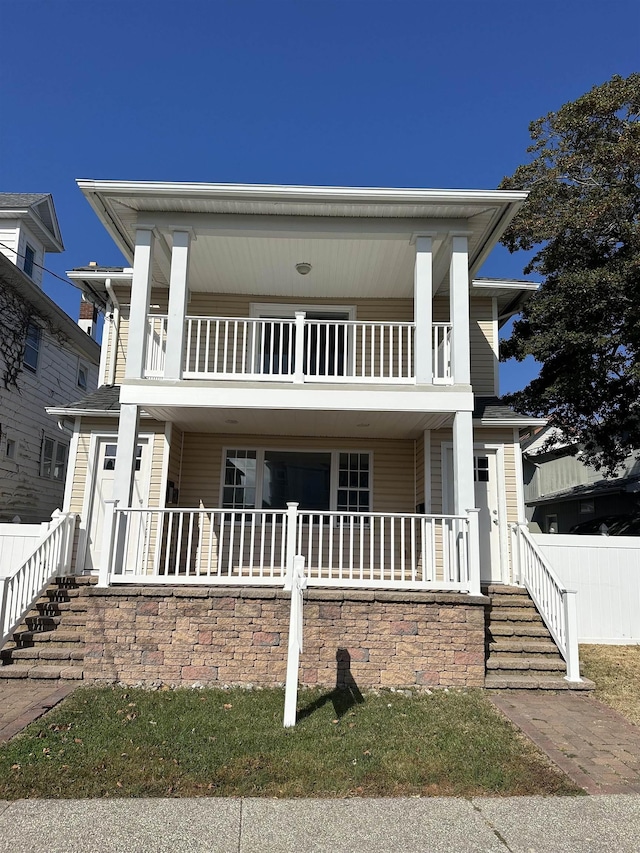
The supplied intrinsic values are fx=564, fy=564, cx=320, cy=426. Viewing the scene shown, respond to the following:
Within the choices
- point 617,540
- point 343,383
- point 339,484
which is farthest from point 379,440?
point 617,540

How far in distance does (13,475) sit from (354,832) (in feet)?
39.1

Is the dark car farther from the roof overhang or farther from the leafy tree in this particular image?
the roof overhang

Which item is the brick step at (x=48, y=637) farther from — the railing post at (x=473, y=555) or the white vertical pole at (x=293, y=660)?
the railing post at (x=473, y=555)

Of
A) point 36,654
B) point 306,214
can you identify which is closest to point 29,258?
point 306,214

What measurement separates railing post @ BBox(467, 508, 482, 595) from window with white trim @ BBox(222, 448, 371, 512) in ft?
10.7

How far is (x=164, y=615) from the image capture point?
680 centimetres

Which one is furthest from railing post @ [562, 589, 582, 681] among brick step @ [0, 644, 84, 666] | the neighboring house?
the neighboring house

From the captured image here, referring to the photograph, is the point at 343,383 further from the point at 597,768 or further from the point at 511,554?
the point at 597,768

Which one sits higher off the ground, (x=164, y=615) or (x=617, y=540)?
(x=617, y=540)

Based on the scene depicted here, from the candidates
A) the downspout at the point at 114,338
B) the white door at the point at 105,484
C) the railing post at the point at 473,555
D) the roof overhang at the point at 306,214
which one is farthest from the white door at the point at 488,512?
the downspout at the point at 114,338

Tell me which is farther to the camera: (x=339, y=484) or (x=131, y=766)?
(x=339, y=484)

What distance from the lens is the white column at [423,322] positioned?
8102mm

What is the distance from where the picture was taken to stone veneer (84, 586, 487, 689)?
6637 millimetres

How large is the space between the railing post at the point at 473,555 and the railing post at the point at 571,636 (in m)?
1.04
